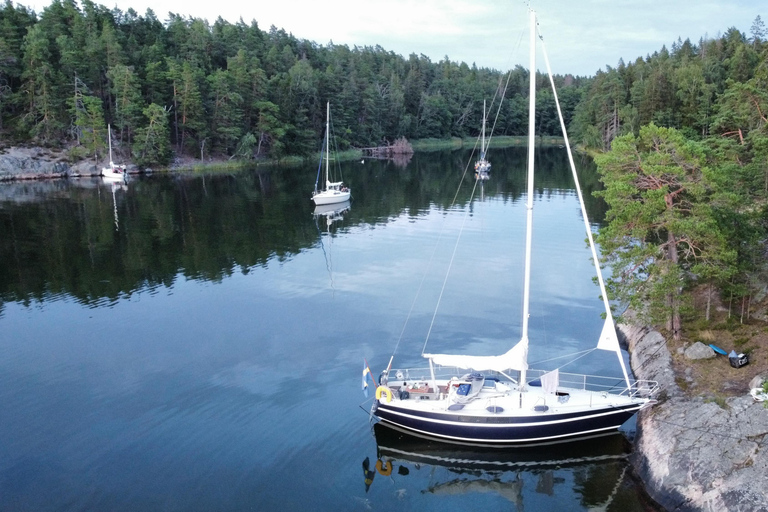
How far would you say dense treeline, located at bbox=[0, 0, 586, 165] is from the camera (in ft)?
353

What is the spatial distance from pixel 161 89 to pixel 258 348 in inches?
3926

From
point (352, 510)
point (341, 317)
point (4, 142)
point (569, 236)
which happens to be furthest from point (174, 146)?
point (352, 510)

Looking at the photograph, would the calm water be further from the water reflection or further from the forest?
the forest

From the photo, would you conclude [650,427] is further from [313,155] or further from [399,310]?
[313,155]

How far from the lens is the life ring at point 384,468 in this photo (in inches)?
874

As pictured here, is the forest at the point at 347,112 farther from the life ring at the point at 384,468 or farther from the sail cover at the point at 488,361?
the life ring at the point at 384,468

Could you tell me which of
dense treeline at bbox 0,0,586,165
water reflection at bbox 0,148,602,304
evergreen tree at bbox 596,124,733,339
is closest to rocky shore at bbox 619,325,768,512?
evergreen tree at bbox 596,124,733,339

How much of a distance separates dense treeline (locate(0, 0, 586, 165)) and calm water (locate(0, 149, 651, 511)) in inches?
1729

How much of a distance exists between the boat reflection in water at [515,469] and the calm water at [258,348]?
→ 8 centimetres

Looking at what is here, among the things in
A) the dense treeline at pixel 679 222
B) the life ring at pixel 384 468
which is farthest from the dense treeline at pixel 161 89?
the life ring at pixel 384 468

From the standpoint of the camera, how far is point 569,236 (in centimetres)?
5897

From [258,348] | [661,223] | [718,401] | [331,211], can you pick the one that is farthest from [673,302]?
[331,211]

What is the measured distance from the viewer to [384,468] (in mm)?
22500

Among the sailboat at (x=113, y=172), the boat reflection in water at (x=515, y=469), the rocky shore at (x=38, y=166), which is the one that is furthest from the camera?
the rocky shore at (x=38, y=166)
